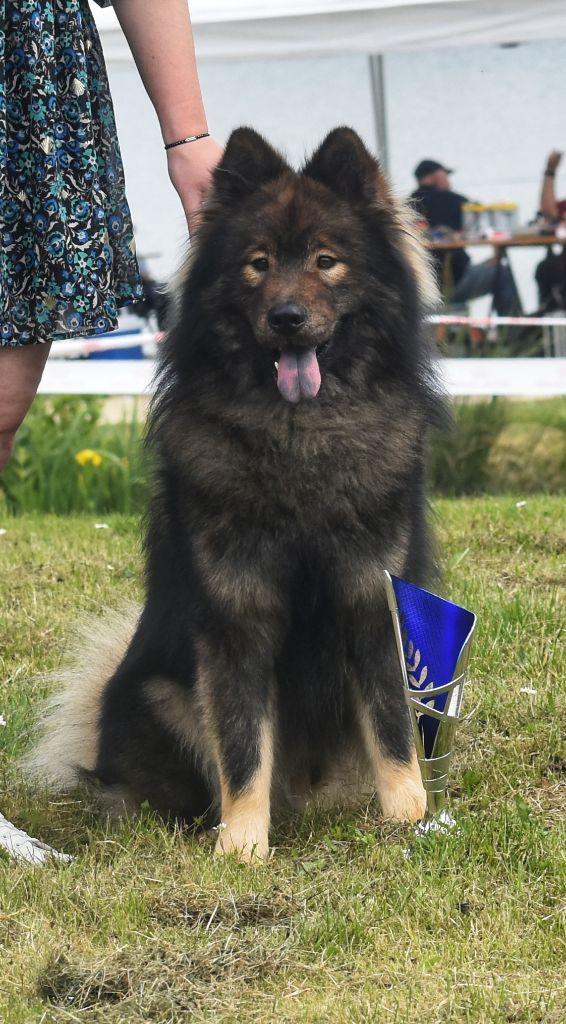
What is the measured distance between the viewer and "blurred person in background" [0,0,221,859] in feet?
7.64

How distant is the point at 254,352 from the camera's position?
101 inches

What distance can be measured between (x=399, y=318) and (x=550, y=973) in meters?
1.28

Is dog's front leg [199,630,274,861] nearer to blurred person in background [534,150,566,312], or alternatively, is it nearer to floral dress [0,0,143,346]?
floral dress [0,0,143,346]

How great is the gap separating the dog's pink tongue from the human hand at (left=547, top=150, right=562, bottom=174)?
6.77 meters

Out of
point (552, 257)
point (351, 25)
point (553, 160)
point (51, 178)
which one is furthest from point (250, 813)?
point (553, 160)

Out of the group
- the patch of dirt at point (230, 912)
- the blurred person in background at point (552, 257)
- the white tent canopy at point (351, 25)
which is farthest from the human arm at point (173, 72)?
the blurred person in background at point (552, 257)

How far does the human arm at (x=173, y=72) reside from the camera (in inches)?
100

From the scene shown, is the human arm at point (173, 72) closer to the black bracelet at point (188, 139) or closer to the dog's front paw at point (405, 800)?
the black bracelet at point (188, 139)

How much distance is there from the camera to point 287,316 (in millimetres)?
2414

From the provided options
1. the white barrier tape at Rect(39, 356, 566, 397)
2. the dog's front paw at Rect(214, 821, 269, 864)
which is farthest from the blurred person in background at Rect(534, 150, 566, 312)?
the dog's front paw at Rect(214, 821, 269, 864)

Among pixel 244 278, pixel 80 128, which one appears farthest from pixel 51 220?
pixel 244 278

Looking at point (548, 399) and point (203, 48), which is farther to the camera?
point (548, 399)

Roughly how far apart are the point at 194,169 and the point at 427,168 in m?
6.42

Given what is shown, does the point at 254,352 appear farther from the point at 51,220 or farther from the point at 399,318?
the point at 51,220
